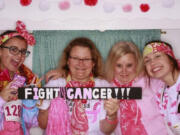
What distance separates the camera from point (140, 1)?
1871mm

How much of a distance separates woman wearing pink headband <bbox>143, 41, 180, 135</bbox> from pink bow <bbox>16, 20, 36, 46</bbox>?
0.96 metres

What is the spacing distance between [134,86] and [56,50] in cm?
73

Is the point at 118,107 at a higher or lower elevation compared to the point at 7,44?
lower

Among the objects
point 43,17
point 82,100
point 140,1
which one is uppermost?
point 140,1

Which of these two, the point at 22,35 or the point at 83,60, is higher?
the point at 22,35

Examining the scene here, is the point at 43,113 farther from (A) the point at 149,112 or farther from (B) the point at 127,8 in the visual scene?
(B) the point at 127,8

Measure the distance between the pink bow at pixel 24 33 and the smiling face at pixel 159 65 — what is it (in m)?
0.99

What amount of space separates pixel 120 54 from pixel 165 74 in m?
0.41

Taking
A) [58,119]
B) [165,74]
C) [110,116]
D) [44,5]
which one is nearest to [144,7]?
[165,74]

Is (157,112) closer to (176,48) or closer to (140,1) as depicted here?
(176,48)

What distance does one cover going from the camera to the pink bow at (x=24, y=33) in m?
1.85

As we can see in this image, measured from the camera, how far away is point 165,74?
5.92 feet

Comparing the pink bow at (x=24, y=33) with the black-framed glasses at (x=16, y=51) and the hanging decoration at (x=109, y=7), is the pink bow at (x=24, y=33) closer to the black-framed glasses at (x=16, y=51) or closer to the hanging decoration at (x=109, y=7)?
the black-framed glasses at (x=16, y=51)

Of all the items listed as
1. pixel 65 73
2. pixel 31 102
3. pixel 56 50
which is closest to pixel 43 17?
pixel 56 50
